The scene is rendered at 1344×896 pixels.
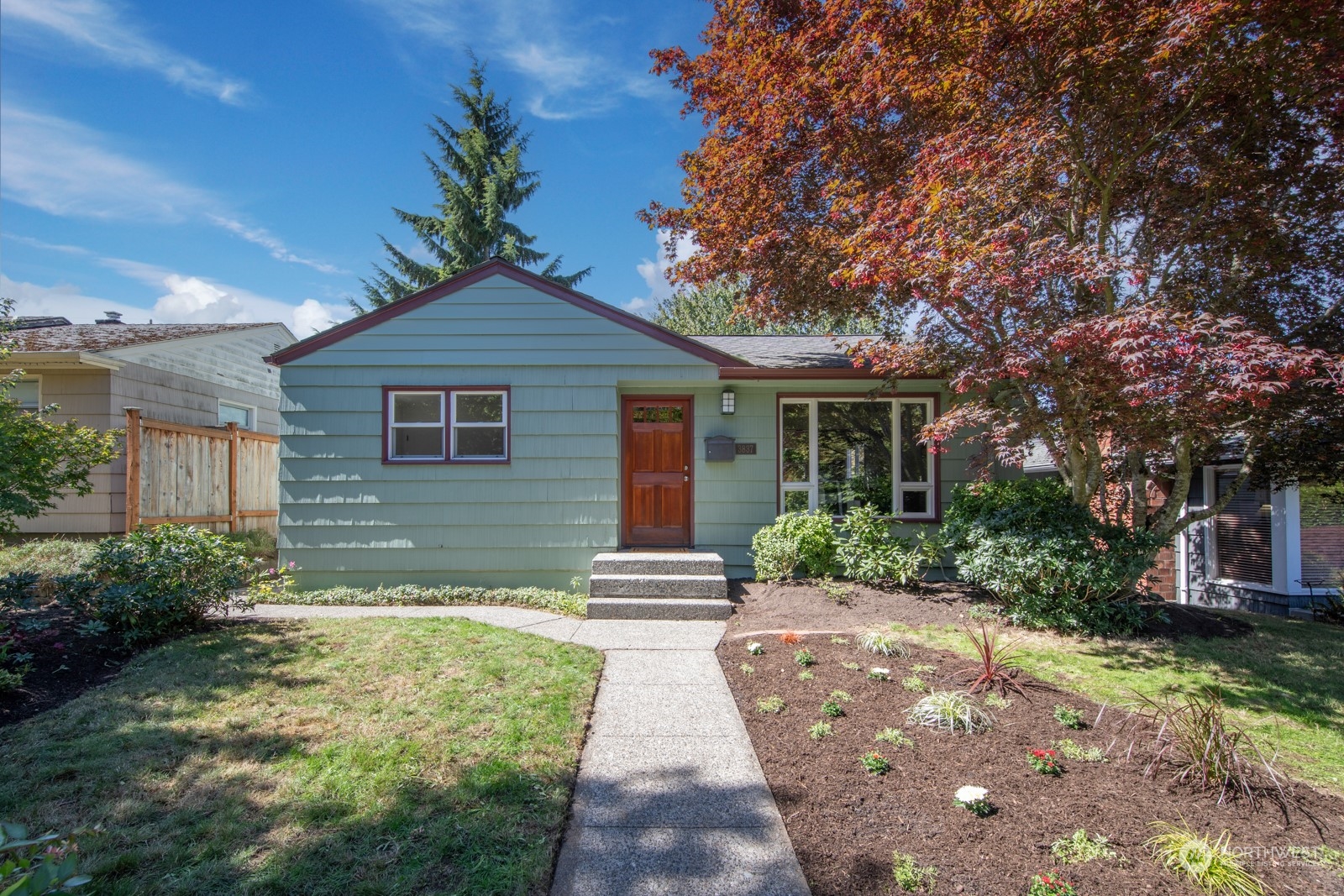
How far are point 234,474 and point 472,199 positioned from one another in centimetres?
1167

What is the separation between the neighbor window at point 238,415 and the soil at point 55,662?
25.3 feet

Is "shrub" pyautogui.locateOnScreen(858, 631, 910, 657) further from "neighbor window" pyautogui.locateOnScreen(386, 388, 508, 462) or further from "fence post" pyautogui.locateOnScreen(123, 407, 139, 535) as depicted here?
"fence post" pyautogui.locateOnScreen(123, 407, 139, 535)

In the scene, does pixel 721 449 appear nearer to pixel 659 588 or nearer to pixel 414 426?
pixel 659 588

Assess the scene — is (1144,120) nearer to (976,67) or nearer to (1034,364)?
(976,67)

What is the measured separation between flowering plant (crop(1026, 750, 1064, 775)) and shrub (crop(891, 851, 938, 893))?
111 cm

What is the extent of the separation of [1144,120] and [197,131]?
1126cm

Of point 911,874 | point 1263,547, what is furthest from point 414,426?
point 1263,547

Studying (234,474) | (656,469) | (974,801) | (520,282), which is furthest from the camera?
(234,474)

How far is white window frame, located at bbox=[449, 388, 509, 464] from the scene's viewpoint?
25.7 ft

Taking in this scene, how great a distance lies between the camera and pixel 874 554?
7.15 meters

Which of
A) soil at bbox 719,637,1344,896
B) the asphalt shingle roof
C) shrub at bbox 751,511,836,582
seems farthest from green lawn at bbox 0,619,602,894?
the asphalt shingle roof

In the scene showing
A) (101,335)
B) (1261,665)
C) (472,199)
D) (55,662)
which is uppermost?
(472,199)

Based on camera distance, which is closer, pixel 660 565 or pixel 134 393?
pixel 660 565

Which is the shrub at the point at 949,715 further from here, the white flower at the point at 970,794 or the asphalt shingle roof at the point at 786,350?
the asphalt shingle roof at the point at 786,350
